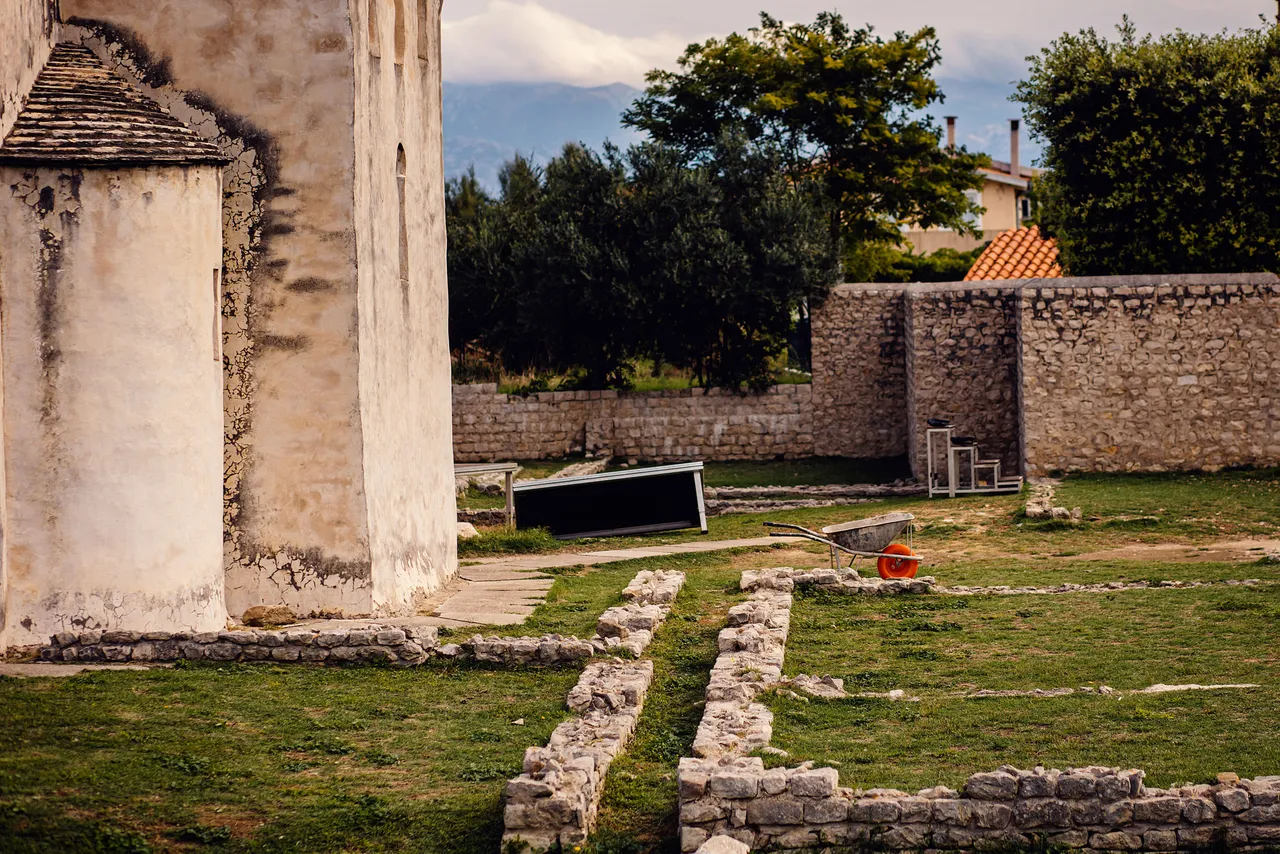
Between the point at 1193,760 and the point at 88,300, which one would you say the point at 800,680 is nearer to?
the point at 1193,760

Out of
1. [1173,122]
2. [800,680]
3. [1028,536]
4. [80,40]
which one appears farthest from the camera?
[1173,122]

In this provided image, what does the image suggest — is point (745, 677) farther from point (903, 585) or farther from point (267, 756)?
point (903, 585)

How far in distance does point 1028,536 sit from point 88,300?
1238 centimetres

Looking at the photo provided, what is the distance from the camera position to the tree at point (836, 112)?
117 ft

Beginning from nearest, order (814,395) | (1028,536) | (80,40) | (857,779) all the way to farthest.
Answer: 1. (857,779)
2. (80,40)
3. (1028,536)
4. (814,395)

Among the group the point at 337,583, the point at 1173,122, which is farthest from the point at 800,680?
the point at 1173,122

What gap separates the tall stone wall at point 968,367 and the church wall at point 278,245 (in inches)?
576

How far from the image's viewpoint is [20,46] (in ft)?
39.0

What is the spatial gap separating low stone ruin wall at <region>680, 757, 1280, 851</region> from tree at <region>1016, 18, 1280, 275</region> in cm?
1903

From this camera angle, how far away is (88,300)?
11.3m

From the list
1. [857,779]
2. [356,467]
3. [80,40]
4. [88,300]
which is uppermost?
[80,40]

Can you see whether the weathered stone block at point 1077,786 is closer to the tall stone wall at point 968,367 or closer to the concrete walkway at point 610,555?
the concrete walkway at point 610,555

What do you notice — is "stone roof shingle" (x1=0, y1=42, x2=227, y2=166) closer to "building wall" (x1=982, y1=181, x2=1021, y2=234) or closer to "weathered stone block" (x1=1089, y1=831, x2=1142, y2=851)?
"weathered stone block" (x1=1089, y1=831, x2=1142, y2=851)

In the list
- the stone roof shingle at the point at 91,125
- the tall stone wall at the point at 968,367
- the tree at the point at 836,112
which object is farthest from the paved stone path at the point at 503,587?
the tree at the point at 836,112
